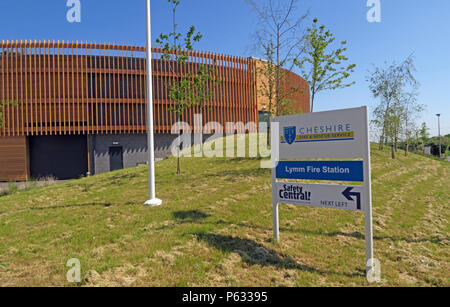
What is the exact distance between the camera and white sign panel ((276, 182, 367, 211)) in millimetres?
4422

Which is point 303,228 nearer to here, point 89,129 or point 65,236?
point 65,236

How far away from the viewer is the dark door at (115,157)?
2758 centimetres

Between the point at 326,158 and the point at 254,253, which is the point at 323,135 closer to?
the point at 326,158

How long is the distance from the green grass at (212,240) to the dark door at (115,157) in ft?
60.3

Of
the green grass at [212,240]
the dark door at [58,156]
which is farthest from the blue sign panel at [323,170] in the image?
the dark door at [58,156]

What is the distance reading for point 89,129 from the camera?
2675cm

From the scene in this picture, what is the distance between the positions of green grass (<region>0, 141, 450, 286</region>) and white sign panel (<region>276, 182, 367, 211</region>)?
0.97 m

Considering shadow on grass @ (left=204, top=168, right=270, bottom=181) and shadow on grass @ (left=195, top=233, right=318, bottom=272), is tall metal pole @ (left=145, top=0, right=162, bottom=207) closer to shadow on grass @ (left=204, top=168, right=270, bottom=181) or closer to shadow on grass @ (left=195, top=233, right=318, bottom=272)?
shadow on grass @ (left=195, top=233, right=318, bottom=272)

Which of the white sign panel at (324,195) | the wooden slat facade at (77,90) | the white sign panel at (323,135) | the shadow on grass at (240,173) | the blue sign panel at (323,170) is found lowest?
the shadow on grass at (240,173)

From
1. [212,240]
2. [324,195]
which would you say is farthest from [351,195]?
[212,240]

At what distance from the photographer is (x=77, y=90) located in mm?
26828

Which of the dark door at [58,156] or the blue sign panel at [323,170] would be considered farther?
the dark door at [58,156]

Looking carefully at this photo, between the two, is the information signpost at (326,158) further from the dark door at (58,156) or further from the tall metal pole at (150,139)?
the dark door at (58,156)
